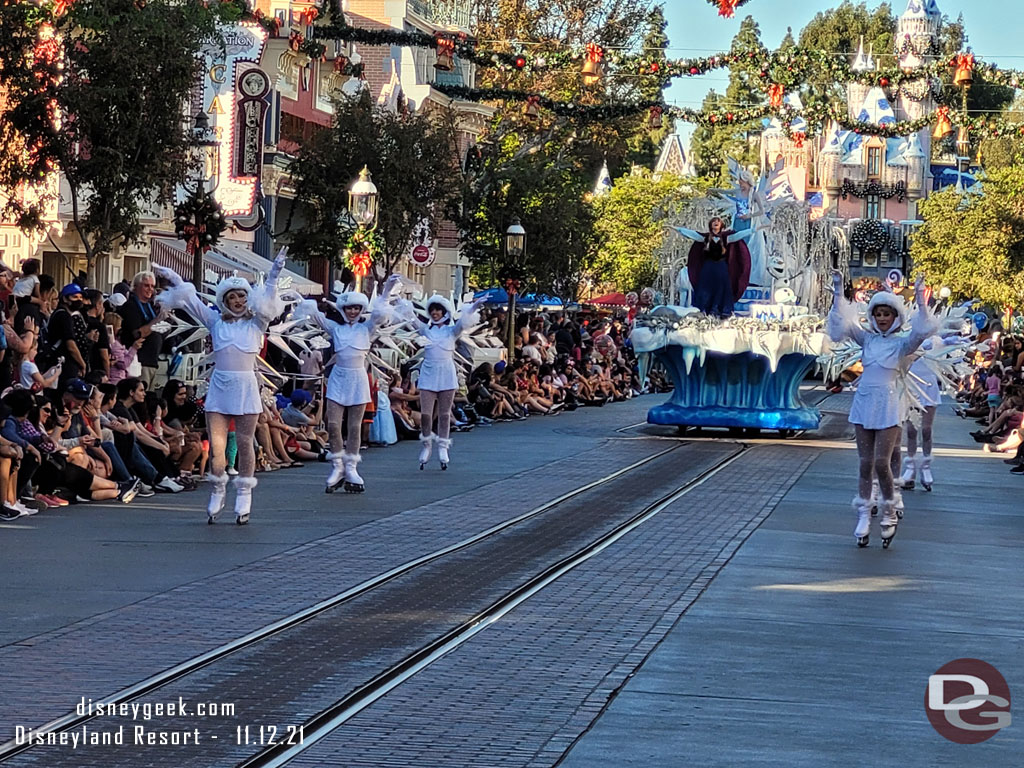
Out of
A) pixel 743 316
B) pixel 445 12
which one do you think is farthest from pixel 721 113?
pixel 445 12

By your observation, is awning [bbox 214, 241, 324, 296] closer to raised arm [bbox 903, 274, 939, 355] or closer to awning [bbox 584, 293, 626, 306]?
raised arm [bbox 903, 274, 939, 355]

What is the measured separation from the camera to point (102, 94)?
22.6 metres

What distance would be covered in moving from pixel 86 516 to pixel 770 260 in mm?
17477

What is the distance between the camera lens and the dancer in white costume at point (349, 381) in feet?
61.2

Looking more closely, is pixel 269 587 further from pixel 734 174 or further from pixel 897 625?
pixel 734 174

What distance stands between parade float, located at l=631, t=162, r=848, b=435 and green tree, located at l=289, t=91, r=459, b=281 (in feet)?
31.3

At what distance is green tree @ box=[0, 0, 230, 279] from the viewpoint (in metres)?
22.7

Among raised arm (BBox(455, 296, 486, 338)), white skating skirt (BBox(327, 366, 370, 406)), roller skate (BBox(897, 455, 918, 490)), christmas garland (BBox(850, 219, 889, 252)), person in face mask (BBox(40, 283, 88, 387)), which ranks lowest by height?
roller skate (BBox(897, 455, 918, 490))

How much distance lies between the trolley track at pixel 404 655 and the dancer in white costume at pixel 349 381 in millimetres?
2035

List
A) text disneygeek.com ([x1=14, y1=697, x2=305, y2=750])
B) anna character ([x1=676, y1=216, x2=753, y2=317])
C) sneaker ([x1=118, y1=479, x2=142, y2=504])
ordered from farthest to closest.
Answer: anna character ([x1=676, y1=216, x2=753, y2=317]) < sneaker ([x1=118, y1=479, x2=142, y2=504]) < text disneygeek.com ([x1=14, y1=697, x2=305, y2=750])

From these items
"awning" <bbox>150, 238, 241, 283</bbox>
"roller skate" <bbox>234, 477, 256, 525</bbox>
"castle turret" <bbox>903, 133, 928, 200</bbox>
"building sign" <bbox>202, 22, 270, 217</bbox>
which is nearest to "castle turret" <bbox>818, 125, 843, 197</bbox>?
"castle turret" <bbox>903, 133, 928, 200</bbox>

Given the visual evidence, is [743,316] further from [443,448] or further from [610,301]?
[610,301]

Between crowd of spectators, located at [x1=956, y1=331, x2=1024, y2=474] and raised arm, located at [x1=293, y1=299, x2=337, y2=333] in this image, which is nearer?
raised arm, located at [x1=293, y1=299, x2=337, y2=333]

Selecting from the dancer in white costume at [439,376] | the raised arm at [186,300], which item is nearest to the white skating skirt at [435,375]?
the dancer in white costume at [439,376]
